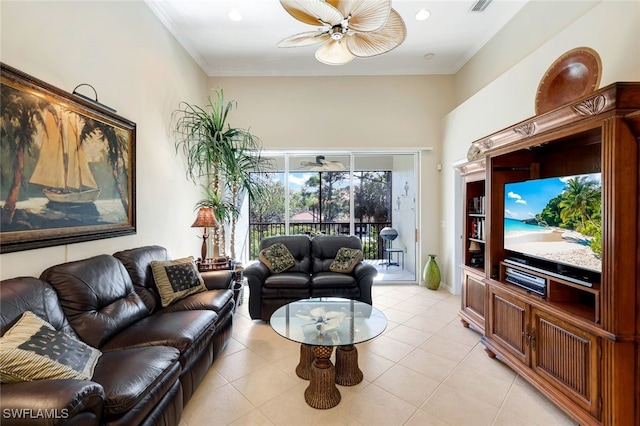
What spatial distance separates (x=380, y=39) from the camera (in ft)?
7.39

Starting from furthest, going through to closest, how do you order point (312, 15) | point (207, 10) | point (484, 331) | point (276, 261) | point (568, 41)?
point (276, 261) → point (207, 10) → point (484, 331) → point (568, 41) → point (312, 15)

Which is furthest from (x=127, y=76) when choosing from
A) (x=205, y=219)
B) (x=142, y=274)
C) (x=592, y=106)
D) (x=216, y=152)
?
(x=592, y=106)

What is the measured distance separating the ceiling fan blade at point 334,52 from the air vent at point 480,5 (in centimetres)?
194

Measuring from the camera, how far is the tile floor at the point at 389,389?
5.96 ft

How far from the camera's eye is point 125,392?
1.32 metres

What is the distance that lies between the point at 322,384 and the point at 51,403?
4.84 feet

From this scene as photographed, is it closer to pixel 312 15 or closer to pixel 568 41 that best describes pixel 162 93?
pixel 312 15

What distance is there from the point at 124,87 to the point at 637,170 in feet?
13.4

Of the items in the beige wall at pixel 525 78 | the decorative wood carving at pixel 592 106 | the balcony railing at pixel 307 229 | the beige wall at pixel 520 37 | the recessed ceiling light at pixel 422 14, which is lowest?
the balcony railing at pixel 307 229

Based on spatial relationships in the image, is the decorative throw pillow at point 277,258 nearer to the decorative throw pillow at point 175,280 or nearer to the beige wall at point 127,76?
the decorative throw pillow at point 175,280

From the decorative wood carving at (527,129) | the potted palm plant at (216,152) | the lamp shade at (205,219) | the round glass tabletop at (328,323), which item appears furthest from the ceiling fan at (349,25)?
the round glass tabletop at (328,323)

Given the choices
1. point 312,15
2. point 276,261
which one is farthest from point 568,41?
point 276,261

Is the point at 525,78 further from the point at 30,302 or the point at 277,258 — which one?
the point at 30,302

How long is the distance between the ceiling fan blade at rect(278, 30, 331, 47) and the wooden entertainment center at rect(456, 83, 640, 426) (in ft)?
5.80
